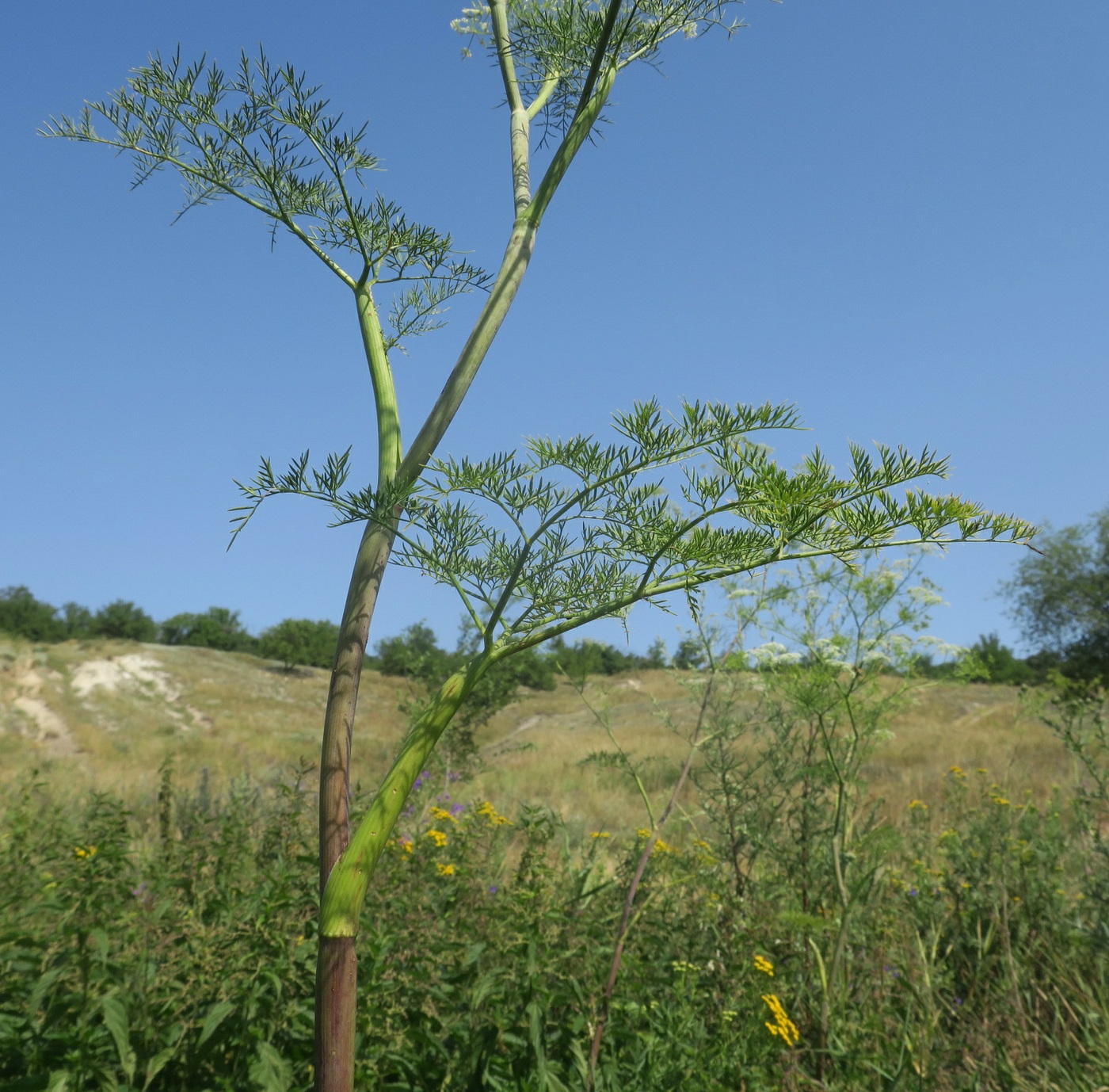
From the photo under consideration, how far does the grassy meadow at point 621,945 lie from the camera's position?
7.02ft

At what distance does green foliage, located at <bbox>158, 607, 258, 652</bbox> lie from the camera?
3766 centimetres

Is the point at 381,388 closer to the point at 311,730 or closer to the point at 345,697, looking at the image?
the point at 345,697

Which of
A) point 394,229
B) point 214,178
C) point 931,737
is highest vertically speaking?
point 214,178

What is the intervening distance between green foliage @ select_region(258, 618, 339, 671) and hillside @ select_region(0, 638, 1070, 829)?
0.60 m

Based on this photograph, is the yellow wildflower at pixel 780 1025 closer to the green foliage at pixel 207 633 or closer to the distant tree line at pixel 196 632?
the distant tree line at pixel 196 632

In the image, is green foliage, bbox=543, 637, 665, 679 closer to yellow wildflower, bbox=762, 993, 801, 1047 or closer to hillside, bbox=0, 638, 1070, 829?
hillside, bbox=0, 638, 1070, 829

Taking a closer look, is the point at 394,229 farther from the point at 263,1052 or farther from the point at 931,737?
the point at 931,737

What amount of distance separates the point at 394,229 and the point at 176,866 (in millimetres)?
2567

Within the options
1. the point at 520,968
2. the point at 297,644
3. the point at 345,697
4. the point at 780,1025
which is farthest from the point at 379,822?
the point at 297,644

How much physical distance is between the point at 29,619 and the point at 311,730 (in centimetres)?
1769

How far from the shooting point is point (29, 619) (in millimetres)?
32594

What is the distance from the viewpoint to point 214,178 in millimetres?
1999

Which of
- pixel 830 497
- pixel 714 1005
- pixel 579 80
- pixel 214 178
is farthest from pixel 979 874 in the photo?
pixel 214 178

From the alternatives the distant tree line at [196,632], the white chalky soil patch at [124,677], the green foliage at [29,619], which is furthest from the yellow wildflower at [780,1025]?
the green foliage at [29,619]
